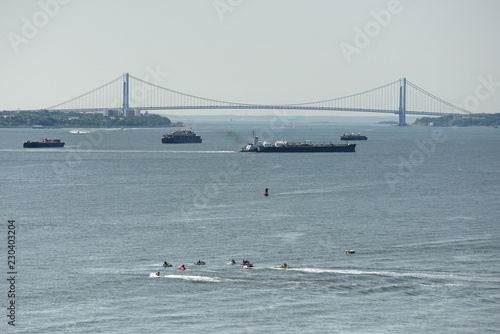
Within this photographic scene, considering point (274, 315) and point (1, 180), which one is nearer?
point (274, 315)

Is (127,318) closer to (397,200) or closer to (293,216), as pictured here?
(293,216)

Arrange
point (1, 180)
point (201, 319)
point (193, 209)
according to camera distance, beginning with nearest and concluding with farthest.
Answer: point (201, 319)
point (193, 209)
point (1, 180)

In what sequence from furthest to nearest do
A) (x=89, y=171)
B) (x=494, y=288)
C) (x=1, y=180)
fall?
(x=89, y=171) < (x=1, y=180) < (x=494, y=288)

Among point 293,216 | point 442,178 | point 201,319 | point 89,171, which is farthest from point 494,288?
point 89,171

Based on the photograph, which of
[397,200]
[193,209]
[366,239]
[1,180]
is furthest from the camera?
[1,180]

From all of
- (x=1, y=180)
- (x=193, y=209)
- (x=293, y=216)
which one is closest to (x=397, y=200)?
(x=293, y=216)

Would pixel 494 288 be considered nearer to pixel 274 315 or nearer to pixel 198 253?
pixel 274 315
